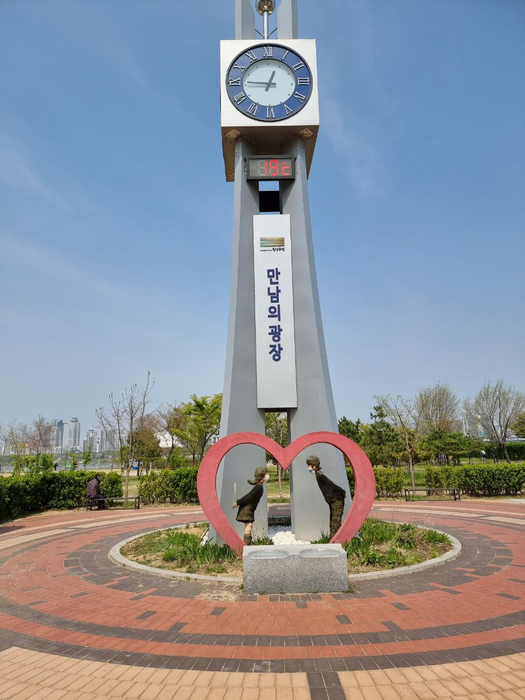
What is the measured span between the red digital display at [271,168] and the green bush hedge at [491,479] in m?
16.1

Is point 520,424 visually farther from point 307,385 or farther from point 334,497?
point 334,497

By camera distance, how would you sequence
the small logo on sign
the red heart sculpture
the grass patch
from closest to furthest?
1. the grass patch
2. the red heart sculpture
3. the small logo on sign

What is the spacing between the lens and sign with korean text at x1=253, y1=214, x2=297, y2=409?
10.8m

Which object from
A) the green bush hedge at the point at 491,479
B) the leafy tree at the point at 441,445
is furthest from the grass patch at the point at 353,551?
the leafy tree at the point at 441,445

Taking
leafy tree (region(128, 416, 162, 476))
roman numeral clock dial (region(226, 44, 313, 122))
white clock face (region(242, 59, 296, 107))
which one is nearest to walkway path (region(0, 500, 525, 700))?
roman numeral clock dial (region(226, 44, 313, 122))

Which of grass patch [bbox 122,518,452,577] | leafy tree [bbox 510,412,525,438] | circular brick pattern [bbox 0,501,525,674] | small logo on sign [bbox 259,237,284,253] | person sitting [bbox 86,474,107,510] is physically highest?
small logo on sign [bbox 259,237,284,253]

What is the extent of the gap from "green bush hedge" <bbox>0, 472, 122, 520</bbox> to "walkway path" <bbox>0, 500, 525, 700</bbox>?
942 centimetres

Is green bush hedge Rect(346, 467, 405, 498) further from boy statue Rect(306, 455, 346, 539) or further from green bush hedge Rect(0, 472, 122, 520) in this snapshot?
boy statue Rect(306, 455, 346, 539)

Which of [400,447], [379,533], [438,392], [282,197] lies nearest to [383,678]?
[379,533]

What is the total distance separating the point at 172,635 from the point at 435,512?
12.6 m

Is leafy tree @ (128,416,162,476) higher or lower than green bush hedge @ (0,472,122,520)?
higher

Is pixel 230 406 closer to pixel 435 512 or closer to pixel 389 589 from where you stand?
pixel 389 589

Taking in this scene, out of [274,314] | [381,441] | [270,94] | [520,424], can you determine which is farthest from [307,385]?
[520,424]

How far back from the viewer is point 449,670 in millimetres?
4172
